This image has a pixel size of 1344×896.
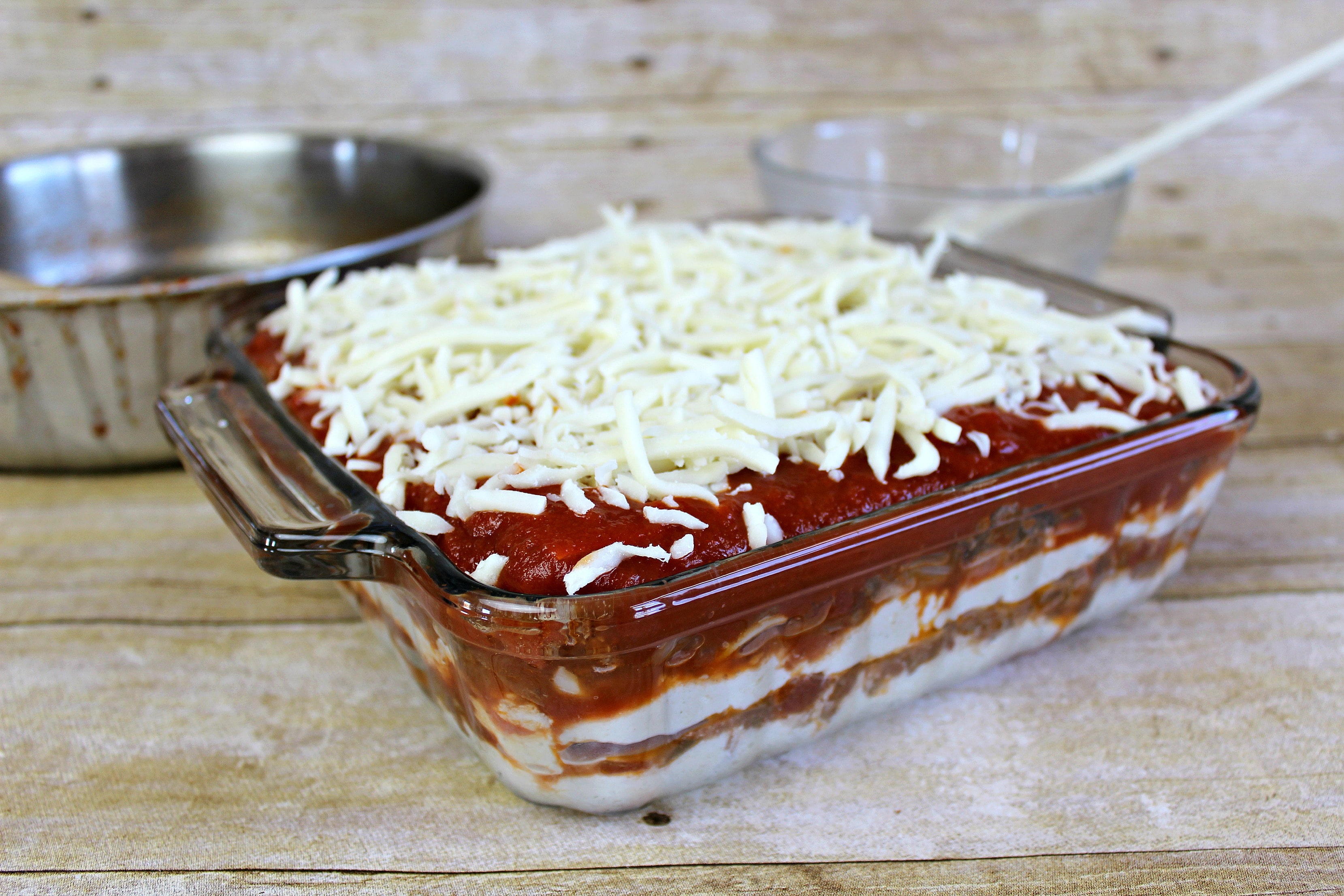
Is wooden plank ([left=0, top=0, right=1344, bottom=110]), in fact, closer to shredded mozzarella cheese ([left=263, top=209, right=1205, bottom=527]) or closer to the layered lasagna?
shredded mozzarella cheese ([left=263, top=209, right=1205, bottom=527])

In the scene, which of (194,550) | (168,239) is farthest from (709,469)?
(168,239)

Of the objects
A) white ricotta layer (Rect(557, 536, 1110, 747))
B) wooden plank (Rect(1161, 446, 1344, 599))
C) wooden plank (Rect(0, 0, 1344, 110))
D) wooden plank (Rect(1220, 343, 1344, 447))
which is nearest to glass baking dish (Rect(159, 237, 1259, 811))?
white ricotta layer (Rect(557, 536, 1110, 747))

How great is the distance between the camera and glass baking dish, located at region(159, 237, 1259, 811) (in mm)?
615

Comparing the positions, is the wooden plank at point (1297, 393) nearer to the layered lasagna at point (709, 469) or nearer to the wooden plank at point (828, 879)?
the layered lasagna at point (709, 469)

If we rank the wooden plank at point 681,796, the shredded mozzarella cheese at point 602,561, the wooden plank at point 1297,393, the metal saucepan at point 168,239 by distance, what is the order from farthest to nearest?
the wooden plank at point 1297,393 → the metal saucepan at point 168,239 → the wooden plank at point 681,796 → the shredded mozzarella cheese at point 602,561

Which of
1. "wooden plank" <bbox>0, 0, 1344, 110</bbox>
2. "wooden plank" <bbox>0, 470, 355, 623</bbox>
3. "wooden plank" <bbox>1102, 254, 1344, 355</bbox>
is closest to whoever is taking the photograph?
"wooden plank" <bbox>0, 470, 355, 623</bbox>

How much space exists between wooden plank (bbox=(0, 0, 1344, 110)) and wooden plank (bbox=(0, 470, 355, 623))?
3.24 ft

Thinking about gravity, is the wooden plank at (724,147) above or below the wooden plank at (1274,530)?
above

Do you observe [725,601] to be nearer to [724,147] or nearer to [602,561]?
[602,561]

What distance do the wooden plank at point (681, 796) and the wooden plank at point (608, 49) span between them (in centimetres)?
131

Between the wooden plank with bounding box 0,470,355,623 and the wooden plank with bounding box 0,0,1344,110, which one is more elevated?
the wooden plank with bounding box 0,0,1344,110

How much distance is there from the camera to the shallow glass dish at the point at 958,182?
4.58 feet

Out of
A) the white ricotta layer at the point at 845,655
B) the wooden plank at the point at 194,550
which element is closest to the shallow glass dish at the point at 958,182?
the wooden plank at the point at 194,550

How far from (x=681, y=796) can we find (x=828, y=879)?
114mm
